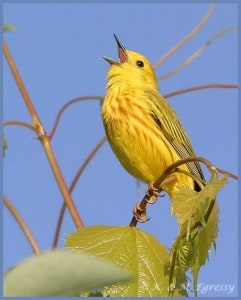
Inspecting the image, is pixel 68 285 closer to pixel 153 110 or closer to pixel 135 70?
pixel 153 110

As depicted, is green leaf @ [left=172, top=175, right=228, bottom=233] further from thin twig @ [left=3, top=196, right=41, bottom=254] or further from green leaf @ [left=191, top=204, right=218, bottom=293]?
thin twig @ [left=3, top=196, right=41, bottom=254]

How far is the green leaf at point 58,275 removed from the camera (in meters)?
0.54

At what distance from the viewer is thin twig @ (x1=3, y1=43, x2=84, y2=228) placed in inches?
63.1

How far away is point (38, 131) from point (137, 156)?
1505 millimetres

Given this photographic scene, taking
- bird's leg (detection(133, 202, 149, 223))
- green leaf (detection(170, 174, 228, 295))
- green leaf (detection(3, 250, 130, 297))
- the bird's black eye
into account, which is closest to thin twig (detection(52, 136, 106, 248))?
bird's leg (detection(133, 202, 149, 223))

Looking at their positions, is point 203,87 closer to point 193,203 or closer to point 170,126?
point 193,203

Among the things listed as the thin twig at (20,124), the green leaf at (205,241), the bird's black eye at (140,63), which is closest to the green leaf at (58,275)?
the green leaf at (205,241)

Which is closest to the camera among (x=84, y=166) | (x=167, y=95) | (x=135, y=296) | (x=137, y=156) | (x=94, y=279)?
(x=94, y=279)

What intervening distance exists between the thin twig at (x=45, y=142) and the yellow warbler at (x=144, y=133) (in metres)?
1.32

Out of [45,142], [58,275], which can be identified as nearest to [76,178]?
[45,142]

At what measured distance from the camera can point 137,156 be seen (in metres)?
3.28

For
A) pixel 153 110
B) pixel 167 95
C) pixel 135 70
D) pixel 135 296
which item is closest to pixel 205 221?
pixel 135 296

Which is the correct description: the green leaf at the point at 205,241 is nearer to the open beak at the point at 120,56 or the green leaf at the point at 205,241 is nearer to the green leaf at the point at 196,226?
the green leaf at the point at 196,226

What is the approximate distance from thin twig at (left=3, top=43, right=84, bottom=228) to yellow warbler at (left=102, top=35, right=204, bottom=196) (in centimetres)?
132
